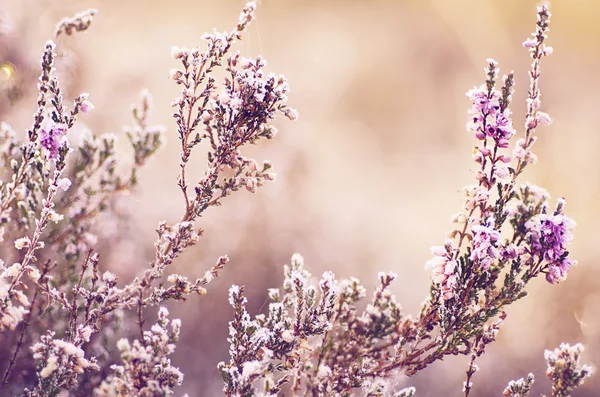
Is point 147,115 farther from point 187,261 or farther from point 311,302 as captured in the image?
point 187,261

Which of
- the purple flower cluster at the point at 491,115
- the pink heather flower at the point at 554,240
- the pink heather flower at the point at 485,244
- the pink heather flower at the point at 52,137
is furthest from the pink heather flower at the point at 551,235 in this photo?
the pink heather flower at the point at 52,137

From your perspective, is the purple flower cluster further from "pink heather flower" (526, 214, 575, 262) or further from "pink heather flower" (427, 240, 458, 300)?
"pink heather flower" (427, 240, 458, 300)

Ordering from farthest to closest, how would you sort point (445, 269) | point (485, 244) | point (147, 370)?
1. point (445, 269)
2. point (485, 244)
3. point (147, 370)

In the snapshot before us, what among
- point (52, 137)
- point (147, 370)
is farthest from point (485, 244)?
point (52, 137)

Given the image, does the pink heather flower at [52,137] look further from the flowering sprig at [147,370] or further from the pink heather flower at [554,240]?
the pink heather flower at [554,240]

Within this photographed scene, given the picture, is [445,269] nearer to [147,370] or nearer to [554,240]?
[554,240]

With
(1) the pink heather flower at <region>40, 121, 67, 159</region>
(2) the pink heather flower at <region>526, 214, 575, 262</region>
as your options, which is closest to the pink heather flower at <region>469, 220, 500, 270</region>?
(2) the pink heather flower at <region>526, 214, 575, 262</region>
